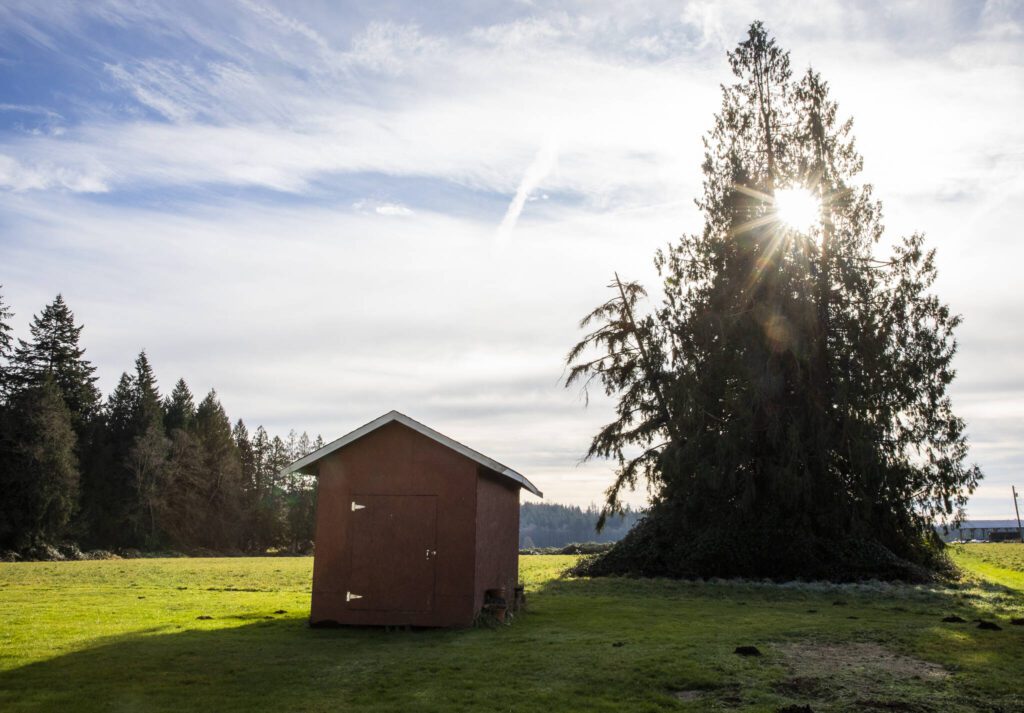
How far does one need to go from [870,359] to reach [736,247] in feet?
17.7

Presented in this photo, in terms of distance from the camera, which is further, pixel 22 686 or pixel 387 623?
pixel 387 623

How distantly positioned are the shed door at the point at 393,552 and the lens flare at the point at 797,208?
16.6 m

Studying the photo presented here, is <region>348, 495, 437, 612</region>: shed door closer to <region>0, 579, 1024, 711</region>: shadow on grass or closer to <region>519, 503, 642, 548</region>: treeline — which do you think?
<region>0, 579, 1024, 711</region>: shadow on grass

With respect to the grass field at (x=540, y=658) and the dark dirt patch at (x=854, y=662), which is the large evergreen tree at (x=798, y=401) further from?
the dark dirt patch at (x=854, y=662)

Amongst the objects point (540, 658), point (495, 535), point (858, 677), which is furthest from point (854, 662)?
point (495, 535)

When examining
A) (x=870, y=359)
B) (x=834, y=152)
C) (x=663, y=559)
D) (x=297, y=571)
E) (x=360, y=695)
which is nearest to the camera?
→ (x=360, y=695)

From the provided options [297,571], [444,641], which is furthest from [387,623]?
[297,571]

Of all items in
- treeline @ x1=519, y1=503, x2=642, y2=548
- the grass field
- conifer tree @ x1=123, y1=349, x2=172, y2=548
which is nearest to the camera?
the grass field

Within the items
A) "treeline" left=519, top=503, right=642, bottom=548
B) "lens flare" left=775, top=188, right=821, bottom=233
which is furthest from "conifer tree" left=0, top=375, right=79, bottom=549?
"treeline" left=519, top=503, right=642, bottom=548

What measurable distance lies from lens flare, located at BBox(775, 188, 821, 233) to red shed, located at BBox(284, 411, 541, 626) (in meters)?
15.4

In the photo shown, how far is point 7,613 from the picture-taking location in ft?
51.6

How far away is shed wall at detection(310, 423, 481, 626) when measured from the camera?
14.1 meters

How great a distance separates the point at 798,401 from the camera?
24.3 m

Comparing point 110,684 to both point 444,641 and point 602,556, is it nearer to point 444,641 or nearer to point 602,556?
point 444,641
